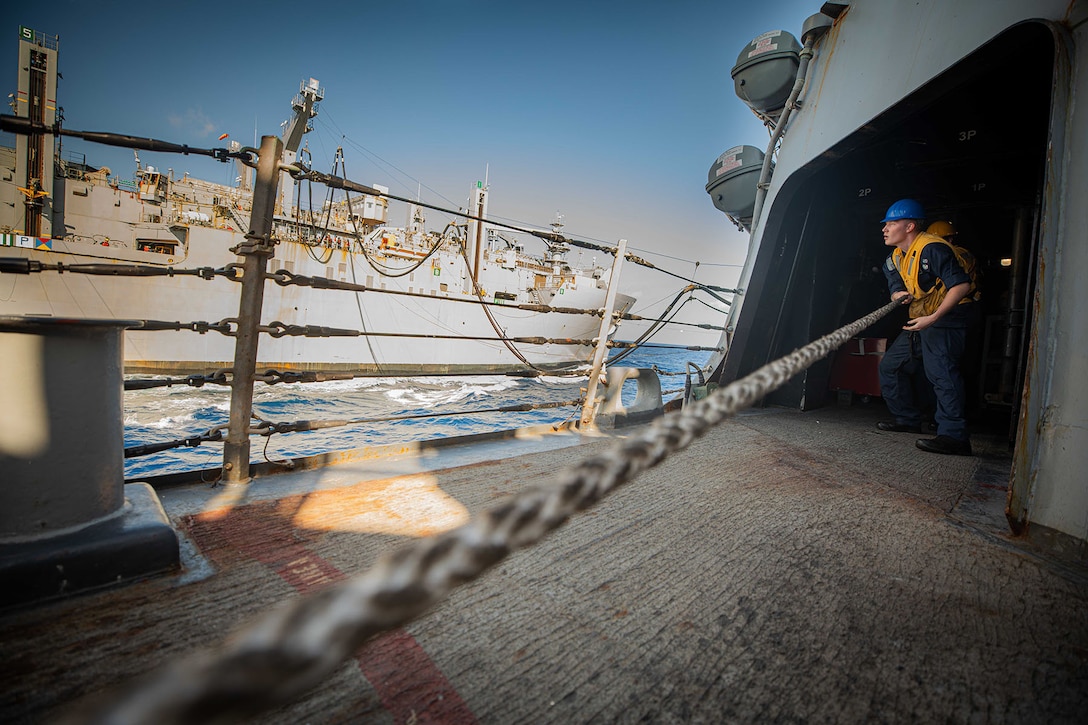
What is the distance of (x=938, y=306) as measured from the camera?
351 cm

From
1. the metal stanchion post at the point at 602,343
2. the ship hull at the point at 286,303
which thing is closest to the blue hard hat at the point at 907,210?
the metal stanchion post at the point at 602,343

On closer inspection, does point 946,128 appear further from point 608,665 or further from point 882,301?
point 608,665

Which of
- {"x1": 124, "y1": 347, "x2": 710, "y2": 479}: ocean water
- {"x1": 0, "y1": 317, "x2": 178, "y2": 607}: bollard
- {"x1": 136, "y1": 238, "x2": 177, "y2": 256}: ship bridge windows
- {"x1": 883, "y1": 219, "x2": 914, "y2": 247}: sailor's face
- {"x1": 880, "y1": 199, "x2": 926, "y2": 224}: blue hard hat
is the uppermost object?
{"x1": 136, "y1": 238, "x2": 177, "y2": 256}: ship bridge windows

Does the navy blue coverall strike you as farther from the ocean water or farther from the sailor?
the ocean water

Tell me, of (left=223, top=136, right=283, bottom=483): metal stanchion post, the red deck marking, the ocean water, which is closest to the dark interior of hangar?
the ocean water

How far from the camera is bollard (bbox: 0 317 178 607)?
1.16 m

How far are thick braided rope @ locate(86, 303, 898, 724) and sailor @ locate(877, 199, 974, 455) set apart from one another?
387 centimetres

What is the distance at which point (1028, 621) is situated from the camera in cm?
128

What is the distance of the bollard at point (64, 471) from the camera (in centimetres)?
116

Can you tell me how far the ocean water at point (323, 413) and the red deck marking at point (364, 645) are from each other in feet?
18.3

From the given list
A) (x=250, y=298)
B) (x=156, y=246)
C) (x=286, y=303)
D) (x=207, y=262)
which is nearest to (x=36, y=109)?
(x=156, y=246)

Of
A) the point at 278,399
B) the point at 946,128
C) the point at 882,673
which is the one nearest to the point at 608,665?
the point at 882,673

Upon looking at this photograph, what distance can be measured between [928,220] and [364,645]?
717 centimetres

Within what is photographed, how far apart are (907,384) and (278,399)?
1853 cm
